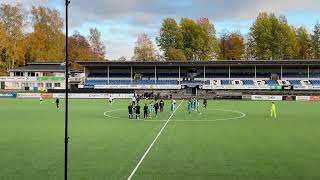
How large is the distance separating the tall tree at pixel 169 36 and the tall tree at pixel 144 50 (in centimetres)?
234

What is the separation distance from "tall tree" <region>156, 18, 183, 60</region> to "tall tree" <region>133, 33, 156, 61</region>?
234 cm

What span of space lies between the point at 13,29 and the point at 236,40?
179ft

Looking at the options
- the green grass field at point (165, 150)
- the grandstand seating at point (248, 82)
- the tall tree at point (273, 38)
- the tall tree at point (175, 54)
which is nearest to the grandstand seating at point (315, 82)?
the grandstand seating at point (248, 82)

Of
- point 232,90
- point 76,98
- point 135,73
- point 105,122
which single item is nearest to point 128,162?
point 105,122

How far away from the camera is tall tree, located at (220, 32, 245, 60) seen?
110m

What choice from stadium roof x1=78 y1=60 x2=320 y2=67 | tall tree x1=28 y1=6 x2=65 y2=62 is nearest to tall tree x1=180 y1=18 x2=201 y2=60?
stadium roof x1=78 y1=60 x2=320 y2=67

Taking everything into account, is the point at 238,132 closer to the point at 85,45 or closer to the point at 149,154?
the point at 149,154

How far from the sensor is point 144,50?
105 meters

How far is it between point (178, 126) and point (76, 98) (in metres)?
42.9

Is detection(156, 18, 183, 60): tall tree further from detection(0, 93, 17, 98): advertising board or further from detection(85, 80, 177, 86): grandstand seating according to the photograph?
detection(0, 93, 17, 98): advertising board

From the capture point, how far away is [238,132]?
27.7 meters

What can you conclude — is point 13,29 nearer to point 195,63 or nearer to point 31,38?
point 31,38

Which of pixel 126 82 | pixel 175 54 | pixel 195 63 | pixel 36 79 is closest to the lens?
pixel 195 63

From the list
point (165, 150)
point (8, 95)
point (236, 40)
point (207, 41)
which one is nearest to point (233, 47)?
point (236, 40)
